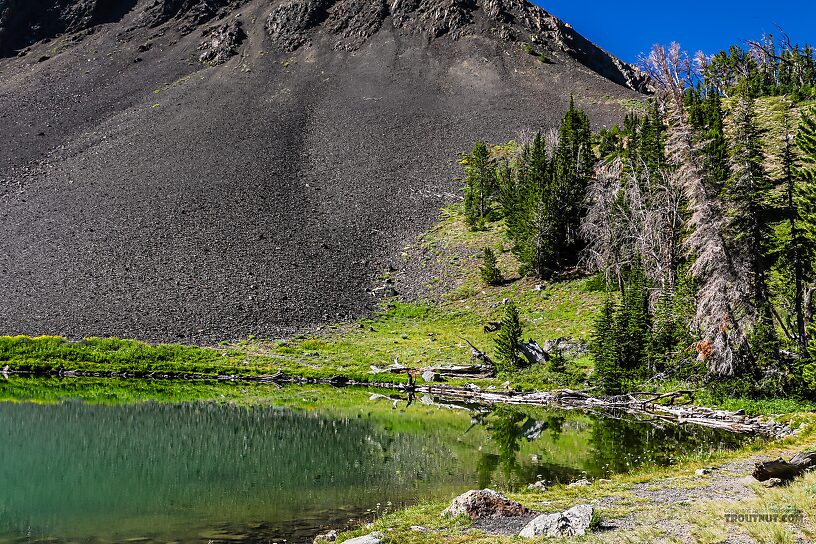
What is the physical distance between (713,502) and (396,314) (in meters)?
51.7

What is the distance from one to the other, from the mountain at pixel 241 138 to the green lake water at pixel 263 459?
26.3 m

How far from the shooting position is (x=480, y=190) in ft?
263

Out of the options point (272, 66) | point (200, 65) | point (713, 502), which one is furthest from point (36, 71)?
point (713, 502)

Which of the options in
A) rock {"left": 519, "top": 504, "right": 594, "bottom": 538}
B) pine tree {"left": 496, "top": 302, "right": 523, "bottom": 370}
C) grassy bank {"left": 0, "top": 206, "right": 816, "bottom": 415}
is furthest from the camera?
grassy bank {"left": 0, "top": 206, "right": 816, "bottom": 415}

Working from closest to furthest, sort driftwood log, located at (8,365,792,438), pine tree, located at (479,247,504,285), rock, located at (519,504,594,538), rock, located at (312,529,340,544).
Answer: rock, located at (519,504,594,538)
rock, located at (312,529,340,544)
driftwood log, located at (8,365,792,438)
pine tree, located at (479,247,504,285)

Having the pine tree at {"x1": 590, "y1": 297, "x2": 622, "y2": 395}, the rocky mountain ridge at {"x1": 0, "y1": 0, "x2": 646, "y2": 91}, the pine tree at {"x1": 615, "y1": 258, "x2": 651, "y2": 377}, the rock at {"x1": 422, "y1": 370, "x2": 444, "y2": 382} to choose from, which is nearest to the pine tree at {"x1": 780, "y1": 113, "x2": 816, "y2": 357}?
the pine tree at {"x1": 615, "y1": 258, "x2": 651, "y2": 377}

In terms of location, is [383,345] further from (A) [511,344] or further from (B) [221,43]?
(B) [221,43]

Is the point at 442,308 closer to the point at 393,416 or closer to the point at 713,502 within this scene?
the point at 393,416

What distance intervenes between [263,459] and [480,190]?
60870 mm

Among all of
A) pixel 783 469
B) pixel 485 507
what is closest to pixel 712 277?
pixel 783 469

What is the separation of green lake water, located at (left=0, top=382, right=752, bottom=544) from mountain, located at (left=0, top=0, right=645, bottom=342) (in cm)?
2632

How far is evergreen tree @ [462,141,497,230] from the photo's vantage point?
7862cm

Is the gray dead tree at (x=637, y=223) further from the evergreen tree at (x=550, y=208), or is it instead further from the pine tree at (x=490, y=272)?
the pine tree at (x=490, y=272)

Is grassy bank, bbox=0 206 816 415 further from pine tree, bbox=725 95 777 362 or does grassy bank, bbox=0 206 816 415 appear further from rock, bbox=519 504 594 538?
rock, bbox=519 504 594 538
